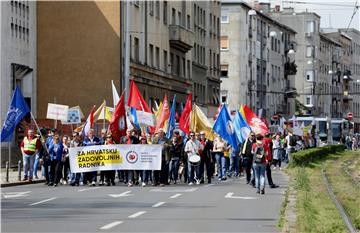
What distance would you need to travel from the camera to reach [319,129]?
96438mm

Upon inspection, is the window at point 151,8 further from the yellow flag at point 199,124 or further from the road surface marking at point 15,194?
the road surface marking at point 15,194

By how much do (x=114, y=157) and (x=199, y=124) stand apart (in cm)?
762

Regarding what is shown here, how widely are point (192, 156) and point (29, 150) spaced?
212 inches

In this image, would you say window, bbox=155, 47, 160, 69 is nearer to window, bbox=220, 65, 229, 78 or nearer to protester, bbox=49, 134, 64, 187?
protester, bbox=49, 134, 64, 187

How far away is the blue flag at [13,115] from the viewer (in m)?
29.8

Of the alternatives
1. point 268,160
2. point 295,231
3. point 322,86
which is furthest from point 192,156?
point 322,86

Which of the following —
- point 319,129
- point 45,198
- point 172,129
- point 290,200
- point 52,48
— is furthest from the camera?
point 319,129

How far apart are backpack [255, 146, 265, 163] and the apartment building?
5649 cm

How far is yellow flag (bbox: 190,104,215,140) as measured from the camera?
3744 centimetres

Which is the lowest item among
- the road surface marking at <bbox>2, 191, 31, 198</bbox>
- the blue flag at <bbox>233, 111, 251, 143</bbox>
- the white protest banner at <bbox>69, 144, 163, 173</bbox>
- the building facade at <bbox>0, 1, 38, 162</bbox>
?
the road surface marking at <bbox>2, 191, 31, 198</bbox>

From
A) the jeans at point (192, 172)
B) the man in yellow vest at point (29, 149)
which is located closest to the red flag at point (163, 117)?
the jeans at point (192, 172)

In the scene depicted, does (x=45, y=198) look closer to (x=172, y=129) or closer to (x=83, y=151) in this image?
(x=83, y=151)

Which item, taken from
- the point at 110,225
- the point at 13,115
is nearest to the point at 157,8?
the point at 13,115

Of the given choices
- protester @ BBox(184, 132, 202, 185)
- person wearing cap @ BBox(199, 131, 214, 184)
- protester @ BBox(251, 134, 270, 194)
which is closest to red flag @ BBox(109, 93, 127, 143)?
protester @ BBox(184, 132, 202, 185)
